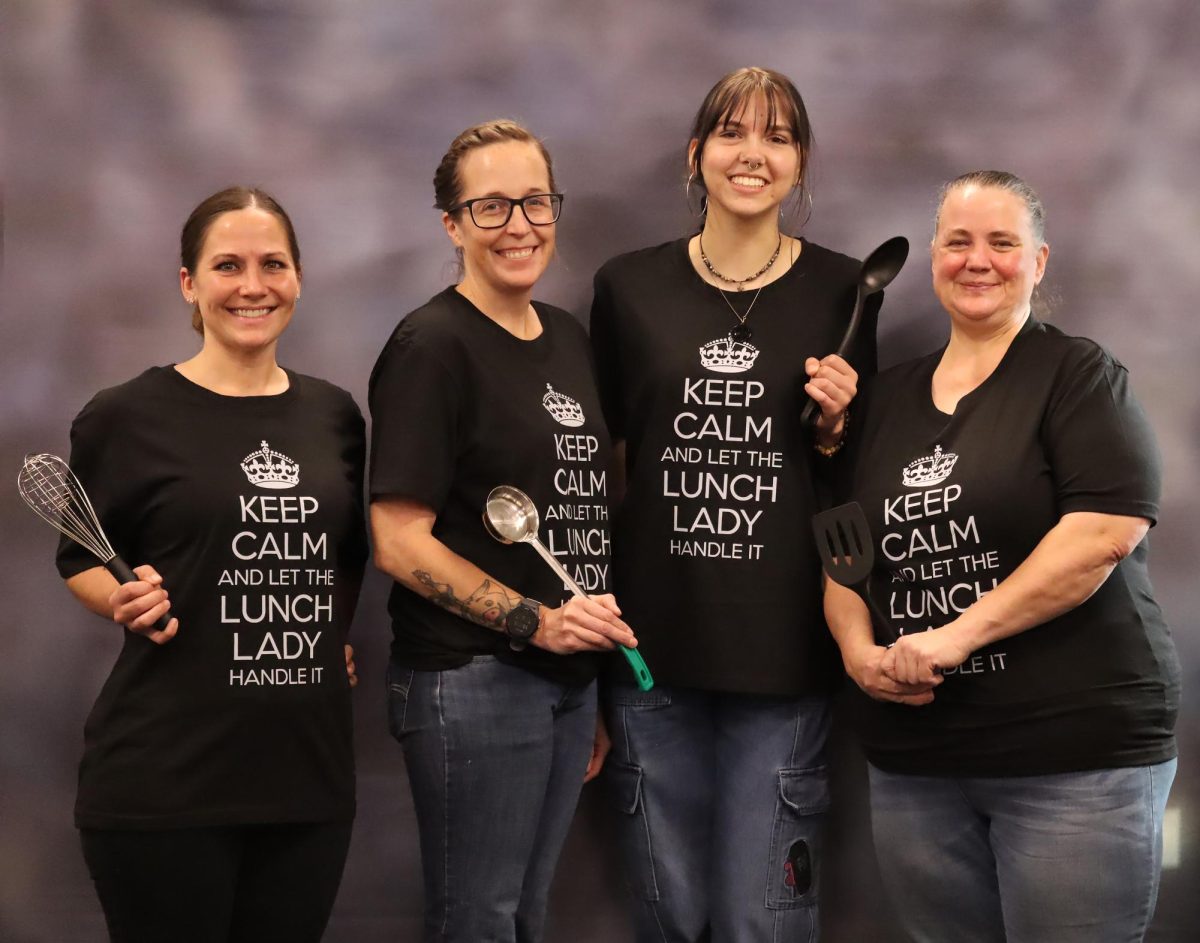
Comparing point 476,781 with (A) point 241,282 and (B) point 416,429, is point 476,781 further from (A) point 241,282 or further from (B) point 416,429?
(A) point 241,282

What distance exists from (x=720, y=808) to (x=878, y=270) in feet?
3.09

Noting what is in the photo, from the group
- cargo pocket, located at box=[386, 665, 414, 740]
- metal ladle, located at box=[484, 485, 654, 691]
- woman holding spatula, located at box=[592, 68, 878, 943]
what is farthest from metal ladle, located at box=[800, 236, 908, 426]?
cargo pocket, located at box=[386, 665, 414, 740]

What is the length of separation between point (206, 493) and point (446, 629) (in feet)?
1.26

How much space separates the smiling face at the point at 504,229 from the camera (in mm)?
1897

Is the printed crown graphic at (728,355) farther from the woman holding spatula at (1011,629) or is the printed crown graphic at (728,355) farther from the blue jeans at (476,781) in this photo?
the blue jeans at (476,781)

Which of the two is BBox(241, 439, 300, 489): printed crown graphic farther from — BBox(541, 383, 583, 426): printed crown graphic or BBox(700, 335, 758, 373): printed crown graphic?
BBox(700, 335, 758, 373): printed crown graphic

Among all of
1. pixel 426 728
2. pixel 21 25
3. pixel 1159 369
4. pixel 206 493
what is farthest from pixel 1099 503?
pixel 21 25

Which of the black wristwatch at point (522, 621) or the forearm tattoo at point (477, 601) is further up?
the forearm tattoo at point (477, 601)

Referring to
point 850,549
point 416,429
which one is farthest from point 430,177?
point 850,549

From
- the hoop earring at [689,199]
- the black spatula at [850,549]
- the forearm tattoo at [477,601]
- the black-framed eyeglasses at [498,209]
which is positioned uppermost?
the hoop earring at [689,199]

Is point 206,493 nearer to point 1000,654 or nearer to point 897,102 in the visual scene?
point 1000,654

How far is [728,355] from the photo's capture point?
6.72ft

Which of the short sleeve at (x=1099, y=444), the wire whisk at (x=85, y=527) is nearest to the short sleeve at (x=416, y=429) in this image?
the wire whisk at (x=85, y=527)

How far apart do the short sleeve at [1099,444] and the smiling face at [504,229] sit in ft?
2.58
